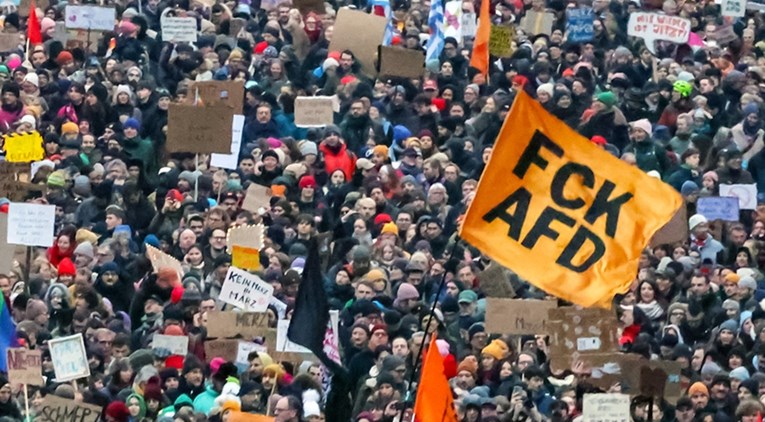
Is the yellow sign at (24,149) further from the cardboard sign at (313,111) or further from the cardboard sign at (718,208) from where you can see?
the cardboard sign at (718,208)

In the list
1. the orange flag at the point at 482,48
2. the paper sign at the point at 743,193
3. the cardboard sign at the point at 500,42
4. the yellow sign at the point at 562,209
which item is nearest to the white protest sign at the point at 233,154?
the orange flag at the point at 482,48

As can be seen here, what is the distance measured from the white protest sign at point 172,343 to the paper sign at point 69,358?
55cm

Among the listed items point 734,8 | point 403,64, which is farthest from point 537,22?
point 403,64

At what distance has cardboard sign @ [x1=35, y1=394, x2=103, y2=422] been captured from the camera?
60.1 feet

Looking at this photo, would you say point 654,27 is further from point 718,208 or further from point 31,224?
point 31,224

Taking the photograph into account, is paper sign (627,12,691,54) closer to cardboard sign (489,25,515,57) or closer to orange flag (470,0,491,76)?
cardboard sign (489,25,515,57)

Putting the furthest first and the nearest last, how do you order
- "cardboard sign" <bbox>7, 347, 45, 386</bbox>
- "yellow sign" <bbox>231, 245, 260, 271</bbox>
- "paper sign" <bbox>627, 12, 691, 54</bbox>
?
"paper sign" <bbox>627, 12, 691, 54</bbox> → "yellow sign" <bbox>231, 245, 260, 271</bbox> → "cardboard sign" <bbox>7, 347, 45, 386</bbox>

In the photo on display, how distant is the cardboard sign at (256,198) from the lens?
888 inches

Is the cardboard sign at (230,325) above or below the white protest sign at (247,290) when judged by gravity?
below

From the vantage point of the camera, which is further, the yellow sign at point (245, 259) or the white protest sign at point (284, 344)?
the yellow sign at point (245, 259)

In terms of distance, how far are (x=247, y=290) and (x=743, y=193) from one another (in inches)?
195

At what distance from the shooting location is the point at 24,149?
23.2 m

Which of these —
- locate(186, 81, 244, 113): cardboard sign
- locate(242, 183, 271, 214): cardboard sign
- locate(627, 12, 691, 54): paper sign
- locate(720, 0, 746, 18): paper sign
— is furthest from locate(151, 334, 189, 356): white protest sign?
locate(720, 0, 746, 18): paper sign

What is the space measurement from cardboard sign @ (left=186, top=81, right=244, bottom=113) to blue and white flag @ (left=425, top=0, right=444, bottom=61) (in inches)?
107
